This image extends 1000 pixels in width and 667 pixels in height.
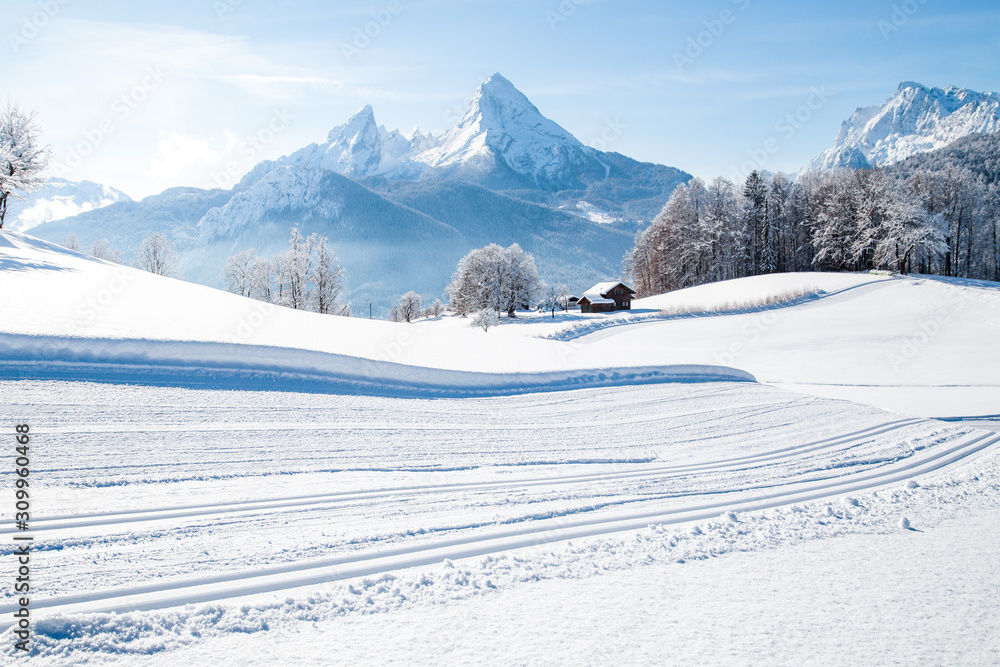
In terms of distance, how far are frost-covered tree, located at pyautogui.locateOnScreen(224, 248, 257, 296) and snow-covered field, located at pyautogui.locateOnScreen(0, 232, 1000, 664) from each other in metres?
39.2

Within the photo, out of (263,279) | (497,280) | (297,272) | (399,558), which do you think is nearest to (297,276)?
(297,272)

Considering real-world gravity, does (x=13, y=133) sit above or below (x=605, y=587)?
above

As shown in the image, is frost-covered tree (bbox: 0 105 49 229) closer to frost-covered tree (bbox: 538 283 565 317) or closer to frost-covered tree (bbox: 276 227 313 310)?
frost-covered tree (bbox: 276 227 313 310)

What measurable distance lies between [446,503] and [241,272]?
52176 mm

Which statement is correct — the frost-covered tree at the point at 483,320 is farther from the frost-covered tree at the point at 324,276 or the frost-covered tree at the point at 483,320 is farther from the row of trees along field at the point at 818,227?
the row of trees along field at the point at 818,227

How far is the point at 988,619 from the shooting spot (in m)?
4.11

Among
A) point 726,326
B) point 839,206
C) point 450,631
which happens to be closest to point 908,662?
point 450,631

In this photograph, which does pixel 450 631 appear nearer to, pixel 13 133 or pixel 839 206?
pixel 13 133

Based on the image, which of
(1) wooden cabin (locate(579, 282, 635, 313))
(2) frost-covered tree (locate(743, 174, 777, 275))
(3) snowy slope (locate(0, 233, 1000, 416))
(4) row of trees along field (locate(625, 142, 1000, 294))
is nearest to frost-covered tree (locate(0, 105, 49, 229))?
(3) snowy slope (locate(0, 233, 1000, 416))

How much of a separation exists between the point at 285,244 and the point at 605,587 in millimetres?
202579

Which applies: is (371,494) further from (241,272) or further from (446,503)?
(241,272)

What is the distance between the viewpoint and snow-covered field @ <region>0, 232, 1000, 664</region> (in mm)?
3594

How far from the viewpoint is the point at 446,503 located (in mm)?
→ 5676

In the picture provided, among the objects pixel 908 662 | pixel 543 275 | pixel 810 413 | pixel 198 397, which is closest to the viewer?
pixel 908 662
